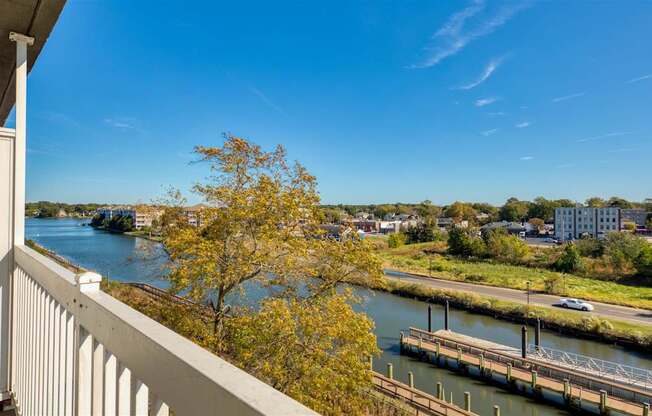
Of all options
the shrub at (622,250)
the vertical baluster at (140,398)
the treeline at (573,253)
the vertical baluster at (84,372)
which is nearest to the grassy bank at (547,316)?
the vertical baluster at (84,372)

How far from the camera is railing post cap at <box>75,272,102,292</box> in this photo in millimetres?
910

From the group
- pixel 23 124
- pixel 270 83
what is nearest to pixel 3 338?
pixel 23 124

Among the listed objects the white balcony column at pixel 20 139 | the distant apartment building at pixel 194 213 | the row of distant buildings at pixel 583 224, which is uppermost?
the white balcony column at pixel 20 139

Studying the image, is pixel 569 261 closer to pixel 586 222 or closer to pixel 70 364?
pixel 586 222

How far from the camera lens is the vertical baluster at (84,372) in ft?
2.98

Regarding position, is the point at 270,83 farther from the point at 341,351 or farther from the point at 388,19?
the point at 341,351

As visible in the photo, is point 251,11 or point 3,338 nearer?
point 3,338

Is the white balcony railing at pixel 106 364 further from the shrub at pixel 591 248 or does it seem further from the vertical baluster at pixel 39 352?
the shrub at pixel 591 248

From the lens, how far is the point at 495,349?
33.4 ft

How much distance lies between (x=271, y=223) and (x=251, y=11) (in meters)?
13.3

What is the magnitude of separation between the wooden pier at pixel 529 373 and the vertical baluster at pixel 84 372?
31.4ft

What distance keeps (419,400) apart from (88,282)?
7846 millimetres

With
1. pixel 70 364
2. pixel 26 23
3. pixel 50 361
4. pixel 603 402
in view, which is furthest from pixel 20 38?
pixel 603 402

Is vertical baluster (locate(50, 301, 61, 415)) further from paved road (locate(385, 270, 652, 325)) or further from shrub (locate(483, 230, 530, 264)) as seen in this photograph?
shrub (locate(483, 230, 530, 264))
